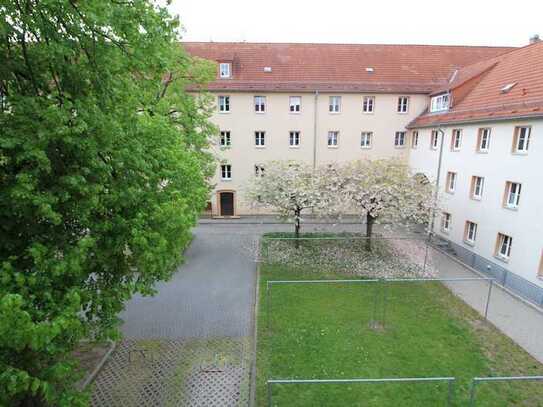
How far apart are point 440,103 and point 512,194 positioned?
10.1 m

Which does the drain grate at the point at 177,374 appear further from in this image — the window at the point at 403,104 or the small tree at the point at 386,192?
the window at the point at 403,104

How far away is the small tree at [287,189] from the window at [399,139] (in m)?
10.5

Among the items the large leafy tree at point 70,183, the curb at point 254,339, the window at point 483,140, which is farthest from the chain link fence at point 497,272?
the large leafy tree at point 70,183

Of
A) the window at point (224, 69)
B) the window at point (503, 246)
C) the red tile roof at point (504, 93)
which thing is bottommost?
the window at point (503, 246)

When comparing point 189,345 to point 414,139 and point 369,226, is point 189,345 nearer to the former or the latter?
point 369,226

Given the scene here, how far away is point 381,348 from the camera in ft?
33.6

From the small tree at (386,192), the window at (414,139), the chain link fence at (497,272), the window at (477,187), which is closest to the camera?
the chain link fence at (497,272)

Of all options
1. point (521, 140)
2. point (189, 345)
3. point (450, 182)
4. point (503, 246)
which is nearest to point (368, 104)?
point (450, 182)

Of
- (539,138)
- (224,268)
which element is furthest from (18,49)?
(539,138)

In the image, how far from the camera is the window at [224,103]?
25.0 metres

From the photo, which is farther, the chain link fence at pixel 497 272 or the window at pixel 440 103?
the window at pixel 440 103

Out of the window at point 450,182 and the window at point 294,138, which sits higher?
the window at point 294,138

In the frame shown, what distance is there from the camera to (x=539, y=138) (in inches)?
542

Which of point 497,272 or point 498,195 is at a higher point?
point 498,195
